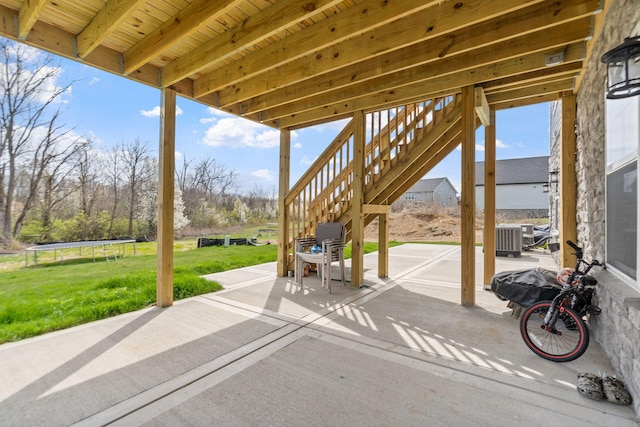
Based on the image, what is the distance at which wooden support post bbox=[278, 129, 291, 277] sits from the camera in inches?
204

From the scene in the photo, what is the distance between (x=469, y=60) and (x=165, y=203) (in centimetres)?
384

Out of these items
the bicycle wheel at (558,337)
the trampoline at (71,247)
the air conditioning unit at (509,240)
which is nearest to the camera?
the bicycle wheel at (558,337)

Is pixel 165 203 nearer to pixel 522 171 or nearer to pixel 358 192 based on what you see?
pixel 358 192

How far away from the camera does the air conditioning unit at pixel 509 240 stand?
7238mm

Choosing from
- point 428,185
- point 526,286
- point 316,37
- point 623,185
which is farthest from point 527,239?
point 428,185

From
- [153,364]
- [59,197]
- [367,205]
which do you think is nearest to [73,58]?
[153,364]

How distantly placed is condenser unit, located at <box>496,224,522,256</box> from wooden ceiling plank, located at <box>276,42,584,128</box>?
5.03 m

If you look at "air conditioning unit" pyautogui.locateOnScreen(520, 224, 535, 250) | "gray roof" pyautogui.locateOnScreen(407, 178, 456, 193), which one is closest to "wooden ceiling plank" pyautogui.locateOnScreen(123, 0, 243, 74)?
"air conditioning unit" pyautogui.locateOnScreen(520, 224, 535, 250)

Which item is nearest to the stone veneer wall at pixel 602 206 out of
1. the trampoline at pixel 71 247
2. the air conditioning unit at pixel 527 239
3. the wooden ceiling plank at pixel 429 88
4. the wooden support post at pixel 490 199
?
the wooden ceiling plank at pixel 429 88

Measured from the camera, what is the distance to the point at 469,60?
10.0ft

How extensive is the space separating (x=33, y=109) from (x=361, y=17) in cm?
961

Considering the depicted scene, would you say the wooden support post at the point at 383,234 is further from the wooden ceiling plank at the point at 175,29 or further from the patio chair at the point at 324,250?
the wooden ceiling plank at the point at 175,29

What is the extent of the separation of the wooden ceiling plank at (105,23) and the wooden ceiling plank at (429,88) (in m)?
2.53

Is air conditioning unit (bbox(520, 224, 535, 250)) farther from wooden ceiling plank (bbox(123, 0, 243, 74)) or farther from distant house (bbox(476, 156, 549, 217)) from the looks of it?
distant house (bbox(476, 156, 549, 217))
